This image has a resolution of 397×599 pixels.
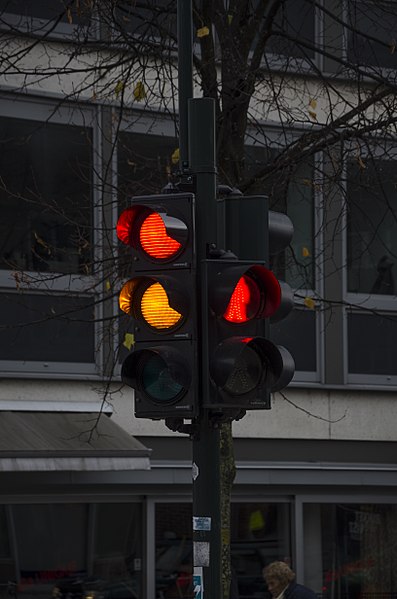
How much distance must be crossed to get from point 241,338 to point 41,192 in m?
9.07

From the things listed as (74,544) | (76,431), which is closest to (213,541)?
(76,431)

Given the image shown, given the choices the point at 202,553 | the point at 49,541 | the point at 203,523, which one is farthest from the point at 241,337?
the point at 49,541

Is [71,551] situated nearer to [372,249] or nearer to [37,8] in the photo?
[372,249]

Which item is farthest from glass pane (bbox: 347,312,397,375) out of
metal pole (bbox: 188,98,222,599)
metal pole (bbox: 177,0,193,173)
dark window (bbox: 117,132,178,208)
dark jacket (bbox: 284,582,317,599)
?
metal pole (bbox: 188,98,222,599)

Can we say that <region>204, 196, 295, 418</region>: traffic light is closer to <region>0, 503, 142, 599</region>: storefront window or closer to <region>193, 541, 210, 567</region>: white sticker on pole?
<region>193, 541, 210, 567</region>: white sticker on pole

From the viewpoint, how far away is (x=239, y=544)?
16.4 meters

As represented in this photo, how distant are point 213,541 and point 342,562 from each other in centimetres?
1067

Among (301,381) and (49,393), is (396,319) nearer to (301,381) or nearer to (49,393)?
(301,381)

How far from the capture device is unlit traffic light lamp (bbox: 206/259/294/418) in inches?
255

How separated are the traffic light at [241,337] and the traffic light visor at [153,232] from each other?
183 millimetres

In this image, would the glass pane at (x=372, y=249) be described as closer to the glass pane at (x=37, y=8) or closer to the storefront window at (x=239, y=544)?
the storefront window at (x=239, y=544)

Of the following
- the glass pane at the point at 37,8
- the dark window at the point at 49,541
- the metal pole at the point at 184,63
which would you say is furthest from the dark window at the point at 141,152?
the metal pole at the point at 184,63

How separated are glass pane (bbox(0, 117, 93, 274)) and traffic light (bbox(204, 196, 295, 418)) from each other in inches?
332

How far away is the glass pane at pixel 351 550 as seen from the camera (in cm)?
1681
